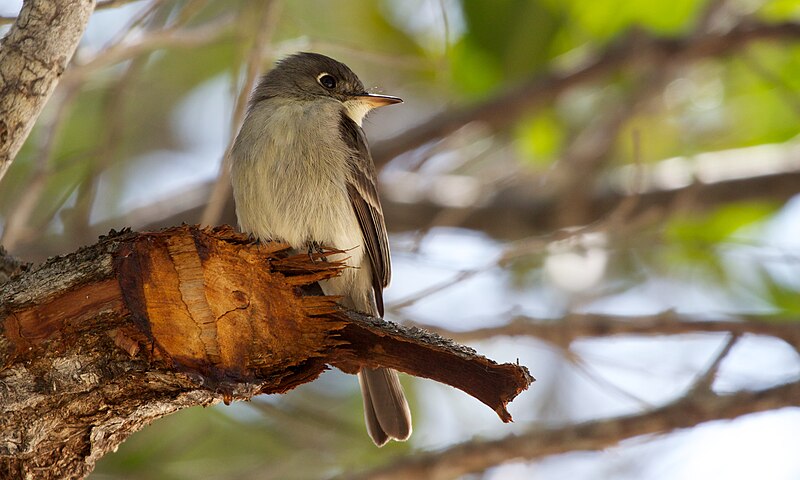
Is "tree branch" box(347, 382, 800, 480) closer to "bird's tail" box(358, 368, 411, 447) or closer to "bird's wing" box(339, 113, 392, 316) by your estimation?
"bird's tail" box(358, 368, 411, 447)

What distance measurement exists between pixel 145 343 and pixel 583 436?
2.83 metres

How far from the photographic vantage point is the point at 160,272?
9.65 ft

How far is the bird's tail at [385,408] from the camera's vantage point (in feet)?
15.1

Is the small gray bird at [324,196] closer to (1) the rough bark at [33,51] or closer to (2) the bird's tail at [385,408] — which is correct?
(2) the bird's tail at [385,408]

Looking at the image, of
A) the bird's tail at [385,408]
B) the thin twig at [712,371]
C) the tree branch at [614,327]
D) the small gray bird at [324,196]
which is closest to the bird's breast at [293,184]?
A: the small gray bird at [324,196]

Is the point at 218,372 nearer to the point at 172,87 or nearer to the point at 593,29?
the point at 593,29

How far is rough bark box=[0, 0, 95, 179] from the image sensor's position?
10.7 feet

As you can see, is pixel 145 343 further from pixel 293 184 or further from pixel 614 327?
pixel 614 327

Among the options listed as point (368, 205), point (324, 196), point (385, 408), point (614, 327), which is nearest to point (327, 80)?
point (368, 205)

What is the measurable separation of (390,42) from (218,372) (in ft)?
18.5

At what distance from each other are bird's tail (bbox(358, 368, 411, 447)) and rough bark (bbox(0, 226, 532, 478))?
1.51 meters

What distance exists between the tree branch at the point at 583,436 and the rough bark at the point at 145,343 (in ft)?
6.50

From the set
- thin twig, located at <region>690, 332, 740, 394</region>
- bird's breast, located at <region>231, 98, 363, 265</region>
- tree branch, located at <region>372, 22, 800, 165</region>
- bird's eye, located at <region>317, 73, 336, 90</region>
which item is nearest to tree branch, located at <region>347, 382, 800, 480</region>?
thin twig, located at <region>690, 332, 740, 394</region>

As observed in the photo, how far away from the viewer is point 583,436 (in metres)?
4.96
